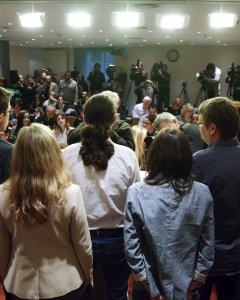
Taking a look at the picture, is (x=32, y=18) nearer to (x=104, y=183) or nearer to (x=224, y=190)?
(x=104, y=183)

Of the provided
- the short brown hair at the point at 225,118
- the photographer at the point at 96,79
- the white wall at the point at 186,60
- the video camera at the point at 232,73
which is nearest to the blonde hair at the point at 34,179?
the short brown hair at the point at 225,118

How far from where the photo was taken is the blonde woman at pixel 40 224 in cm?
142

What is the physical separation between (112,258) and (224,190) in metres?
0.58

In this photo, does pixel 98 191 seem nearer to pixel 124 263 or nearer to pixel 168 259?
pixel 124 263

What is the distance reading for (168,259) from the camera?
1.44 meters

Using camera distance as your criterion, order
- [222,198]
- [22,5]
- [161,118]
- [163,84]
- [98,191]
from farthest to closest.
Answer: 1. [163,84]
2. [22,5]
3. [161,118]
4. [98,191]
5. [222,198]

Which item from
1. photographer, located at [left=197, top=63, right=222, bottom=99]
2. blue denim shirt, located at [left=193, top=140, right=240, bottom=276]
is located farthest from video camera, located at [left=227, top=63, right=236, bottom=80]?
blue denim shirt, located at [left=193, top=140, right=240, bottom=276]

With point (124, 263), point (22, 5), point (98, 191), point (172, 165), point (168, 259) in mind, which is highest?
point (22, 5)

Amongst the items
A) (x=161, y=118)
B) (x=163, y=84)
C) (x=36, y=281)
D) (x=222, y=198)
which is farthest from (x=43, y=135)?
(x=163, y=84)

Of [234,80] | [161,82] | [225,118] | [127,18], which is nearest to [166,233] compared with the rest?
[225,118]

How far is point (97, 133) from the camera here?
1.81 m

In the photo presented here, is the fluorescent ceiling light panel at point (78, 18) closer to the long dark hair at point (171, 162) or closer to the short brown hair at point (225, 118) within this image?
the short brown hair at point (225, 118)

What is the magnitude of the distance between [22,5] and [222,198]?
18.2 ft

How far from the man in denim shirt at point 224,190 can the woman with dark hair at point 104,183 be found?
34 centimetres
